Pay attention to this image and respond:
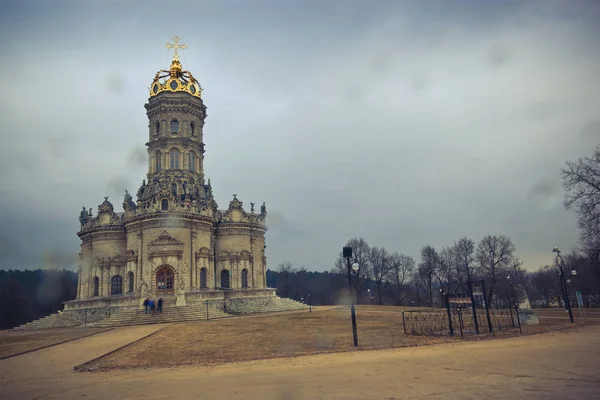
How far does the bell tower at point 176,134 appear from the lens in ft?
161

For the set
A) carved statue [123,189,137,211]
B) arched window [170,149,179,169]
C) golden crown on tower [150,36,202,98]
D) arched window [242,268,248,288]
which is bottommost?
arched window [242,268,248,288]

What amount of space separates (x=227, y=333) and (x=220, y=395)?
1583 centimetres

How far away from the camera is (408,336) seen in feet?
63.6

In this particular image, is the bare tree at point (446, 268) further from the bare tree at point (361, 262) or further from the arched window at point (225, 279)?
the arched window at point (225, 279)

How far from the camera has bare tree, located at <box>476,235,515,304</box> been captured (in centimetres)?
6244

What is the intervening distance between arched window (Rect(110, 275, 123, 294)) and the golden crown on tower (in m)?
23.1

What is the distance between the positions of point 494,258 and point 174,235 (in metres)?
48.9

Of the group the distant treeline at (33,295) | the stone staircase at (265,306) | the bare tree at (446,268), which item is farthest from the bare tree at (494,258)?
the distant treeline at (33,295)

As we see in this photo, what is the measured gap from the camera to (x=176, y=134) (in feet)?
165

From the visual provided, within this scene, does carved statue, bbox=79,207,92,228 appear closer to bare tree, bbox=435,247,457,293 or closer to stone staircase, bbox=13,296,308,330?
stone staircase, bbox=13,296,308,330

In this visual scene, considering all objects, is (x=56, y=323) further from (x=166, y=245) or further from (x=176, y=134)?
(x=176, y=134)

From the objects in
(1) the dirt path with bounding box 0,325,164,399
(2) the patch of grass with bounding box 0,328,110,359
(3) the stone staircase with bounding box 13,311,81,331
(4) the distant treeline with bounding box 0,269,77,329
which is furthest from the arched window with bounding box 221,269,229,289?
(4) the distant treeline with bounding box 0,269,77,329

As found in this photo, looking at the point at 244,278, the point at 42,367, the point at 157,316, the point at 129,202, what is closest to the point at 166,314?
the point at 157,316

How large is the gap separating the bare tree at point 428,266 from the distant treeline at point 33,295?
222ft
